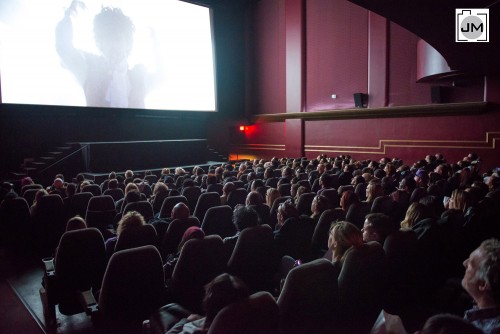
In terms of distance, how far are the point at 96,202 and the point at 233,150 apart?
42.9 ft

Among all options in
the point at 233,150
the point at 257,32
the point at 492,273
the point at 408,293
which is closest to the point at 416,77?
the point at 257,32

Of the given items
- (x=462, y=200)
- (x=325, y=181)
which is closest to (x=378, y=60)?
(x=325, y=181)

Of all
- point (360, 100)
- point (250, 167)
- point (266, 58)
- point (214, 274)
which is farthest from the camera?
point (266, 58)

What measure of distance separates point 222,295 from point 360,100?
11999mm

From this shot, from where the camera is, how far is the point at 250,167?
9.28 meters

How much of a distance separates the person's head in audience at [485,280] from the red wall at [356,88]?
993 centimetres

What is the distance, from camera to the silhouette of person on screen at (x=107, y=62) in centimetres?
1135

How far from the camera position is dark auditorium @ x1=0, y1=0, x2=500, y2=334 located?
2291 mm

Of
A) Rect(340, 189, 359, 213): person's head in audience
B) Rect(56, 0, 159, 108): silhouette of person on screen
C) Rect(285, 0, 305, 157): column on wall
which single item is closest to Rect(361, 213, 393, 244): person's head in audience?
Rect(340, 189, 359, 213): person's head in audience

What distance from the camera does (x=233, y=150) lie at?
58.3 feet

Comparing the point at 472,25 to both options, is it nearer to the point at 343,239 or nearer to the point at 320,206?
the point at 320,206

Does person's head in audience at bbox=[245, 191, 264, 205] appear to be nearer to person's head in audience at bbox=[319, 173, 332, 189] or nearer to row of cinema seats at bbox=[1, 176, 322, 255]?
row of cinema seats at bbox=[1, 176, 322, 255]

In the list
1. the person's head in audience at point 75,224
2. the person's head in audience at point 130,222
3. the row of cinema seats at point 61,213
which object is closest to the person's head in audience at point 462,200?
the row of cinema seats at point 61,213

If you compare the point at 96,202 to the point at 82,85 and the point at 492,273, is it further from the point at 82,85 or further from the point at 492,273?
the point at 82,85
